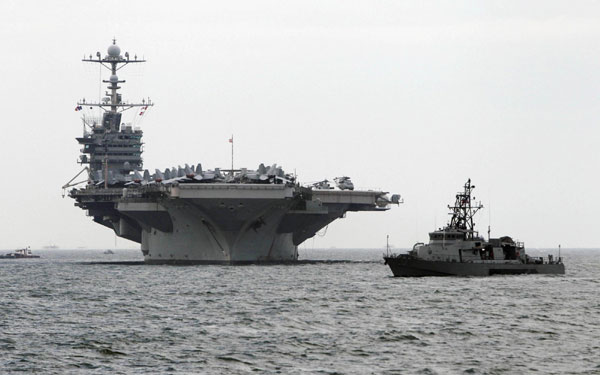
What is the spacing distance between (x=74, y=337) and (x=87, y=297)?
1964 cm

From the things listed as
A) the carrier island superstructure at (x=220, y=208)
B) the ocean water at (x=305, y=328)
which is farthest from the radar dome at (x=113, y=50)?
the ocean water at (x=305, y=328)

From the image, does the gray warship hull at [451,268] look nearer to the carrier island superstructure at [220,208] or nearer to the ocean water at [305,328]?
the ocean water at [305,328]

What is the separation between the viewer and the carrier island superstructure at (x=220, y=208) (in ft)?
297

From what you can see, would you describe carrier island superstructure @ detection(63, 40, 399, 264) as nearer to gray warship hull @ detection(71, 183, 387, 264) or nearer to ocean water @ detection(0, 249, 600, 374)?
gray warship hull @ detection(71, 183, 387, 264)

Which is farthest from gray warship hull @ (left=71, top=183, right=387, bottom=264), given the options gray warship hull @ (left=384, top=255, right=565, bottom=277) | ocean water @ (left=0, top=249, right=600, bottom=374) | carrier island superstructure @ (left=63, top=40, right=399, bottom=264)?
ocean water @ (left=0, top=249, right=600, bottom=374)

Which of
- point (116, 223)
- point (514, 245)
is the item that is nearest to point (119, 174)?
point (116, 223)

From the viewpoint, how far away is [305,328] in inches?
1652

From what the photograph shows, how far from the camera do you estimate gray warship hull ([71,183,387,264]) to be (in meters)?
90.1

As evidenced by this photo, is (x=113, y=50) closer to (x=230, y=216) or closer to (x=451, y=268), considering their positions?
(x=230, y=216)

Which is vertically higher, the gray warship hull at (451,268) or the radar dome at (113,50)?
the radar dome at (113,50)

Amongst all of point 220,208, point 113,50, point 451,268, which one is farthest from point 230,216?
point 113,50

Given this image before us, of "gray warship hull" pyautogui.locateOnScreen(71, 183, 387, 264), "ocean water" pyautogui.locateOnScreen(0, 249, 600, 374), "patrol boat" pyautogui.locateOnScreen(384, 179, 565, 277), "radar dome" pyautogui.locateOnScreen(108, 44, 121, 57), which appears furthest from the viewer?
"radar dome" pyautogui.locateOnScreen(108, 44, 121, 57)

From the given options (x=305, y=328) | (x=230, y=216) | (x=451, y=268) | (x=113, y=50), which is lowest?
(x=305, y=328)

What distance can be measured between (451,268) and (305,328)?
29514 mm
